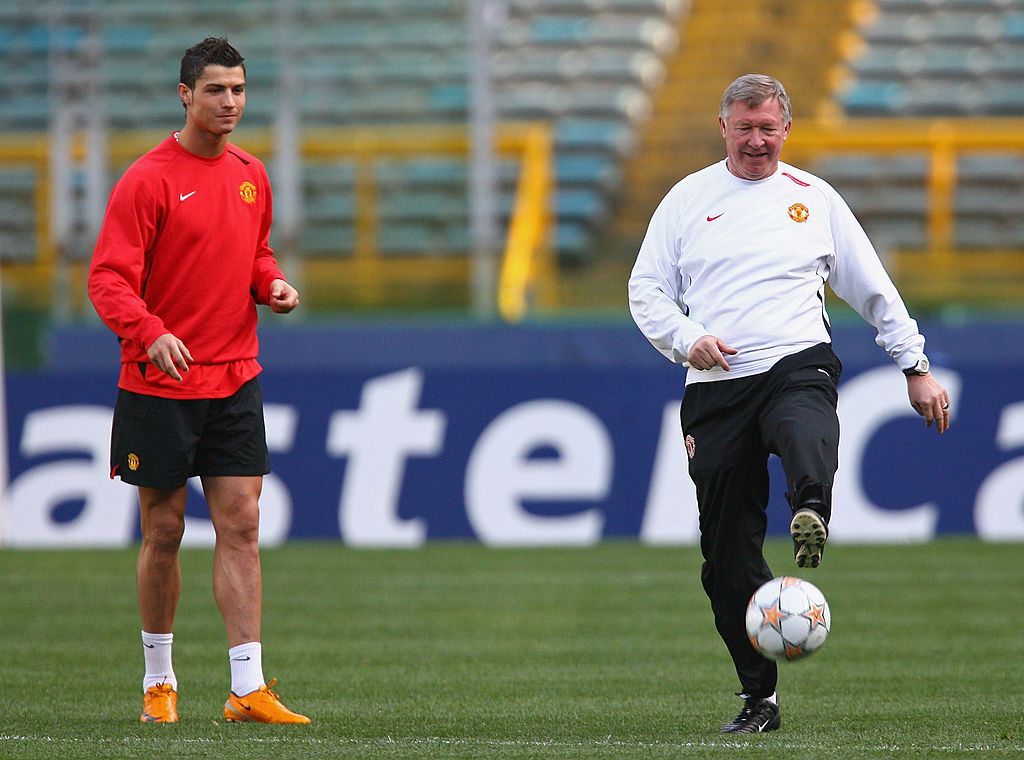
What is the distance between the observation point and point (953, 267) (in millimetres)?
14422

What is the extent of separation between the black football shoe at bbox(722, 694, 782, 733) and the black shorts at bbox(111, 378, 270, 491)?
1.72m

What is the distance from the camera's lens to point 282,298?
577 cm

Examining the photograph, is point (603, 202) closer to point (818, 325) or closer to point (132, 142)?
point (132, 142)

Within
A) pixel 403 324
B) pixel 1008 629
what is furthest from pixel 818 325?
pixel 403 324

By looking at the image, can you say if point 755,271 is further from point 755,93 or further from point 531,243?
point 531,243

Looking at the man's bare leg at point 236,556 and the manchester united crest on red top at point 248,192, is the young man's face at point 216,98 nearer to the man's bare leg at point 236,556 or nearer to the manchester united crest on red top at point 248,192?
the manchester united crest on red top at point 248,192

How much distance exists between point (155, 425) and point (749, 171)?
6.69ft

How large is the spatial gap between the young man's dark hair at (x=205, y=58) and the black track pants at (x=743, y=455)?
5.85ft

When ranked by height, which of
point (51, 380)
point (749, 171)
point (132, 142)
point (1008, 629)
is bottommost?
point (1008, 629)

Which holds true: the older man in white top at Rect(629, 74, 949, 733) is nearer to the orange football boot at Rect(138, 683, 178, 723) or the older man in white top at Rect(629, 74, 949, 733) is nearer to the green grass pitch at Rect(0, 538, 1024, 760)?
the green grass pitch at Rect(0, 538, 1024, 760)

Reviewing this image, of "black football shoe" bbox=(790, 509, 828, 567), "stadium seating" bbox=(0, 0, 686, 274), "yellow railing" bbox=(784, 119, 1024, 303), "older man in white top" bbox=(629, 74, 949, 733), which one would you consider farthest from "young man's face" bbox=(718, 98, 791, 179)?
"yellow railing" bbox=(784, 119, 1024, 303)

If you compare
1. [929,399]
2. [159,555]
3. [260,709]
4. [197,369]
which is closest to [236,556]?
[159,555]

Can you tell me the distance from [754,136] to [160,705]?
262 cm

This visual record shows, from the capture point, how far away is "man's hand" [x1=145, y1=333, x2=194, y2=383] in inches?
211
